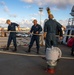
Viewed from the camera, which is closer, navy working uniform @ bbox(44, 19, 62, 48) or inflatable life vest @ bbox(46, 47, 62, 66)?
inflatable life vest @ bbox(46, 47, 62, 66)

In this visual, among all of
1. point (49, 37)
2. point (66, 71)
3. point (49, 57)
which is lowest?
point (66, 71)

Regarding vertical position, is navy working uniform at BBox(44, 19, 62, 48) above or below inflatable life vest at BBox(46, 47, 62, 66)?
above

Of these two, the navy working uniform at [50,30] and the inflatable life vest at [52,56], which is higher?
the navy working uniform at [50,30]

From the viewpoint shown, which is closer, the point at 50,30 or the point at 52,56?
the point at 52,56

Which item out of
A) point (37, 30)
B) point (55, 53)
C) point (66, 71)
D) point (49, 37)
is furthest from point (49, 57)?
point (37, 30)

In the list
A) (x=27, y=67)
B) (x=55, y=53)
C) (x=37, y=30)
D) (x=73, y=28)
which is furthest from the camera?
(x=73, y=28)

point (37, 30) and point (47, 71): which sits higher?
point (37, 30)

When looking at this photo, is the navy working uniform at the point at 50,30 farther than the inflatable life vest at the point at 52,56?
Yes

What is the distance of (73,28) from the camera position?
860 inches

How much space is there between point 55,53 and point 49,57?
Result: 0.78ft

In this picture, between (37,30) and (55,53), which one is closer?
(55,53)

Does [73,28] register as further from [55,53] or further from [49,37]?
[55,53]

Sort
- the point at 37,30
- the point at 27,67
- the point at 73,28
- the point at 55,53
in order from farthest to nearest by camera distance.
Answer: the point at 73,28 → the point at 37,30 → the point at 27,67 → the point at 55,53

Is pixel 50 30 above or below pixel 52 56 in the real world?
above
